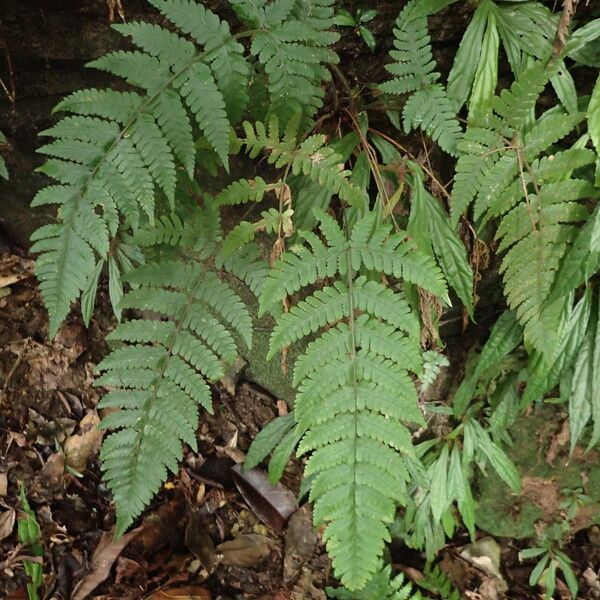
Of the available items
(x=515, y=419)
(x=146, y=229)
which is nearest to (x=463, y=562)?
(x=515, y=419)

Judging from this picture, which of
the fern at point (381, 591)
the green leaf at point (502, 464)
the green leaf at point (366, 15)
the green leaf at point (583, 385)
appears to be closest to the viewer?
the green leaf at point (366, 15)

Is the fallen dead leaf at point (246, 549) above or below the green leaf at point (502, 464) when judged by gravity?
below

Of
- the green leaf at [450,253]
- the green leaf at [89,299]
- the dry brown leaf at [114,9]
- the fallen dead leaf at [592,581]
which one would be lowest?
the fallen dead leaf at [592,581]

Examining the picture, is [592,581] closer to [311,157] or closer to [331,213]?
[331,213]

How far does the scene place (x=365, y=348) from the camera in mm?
1648

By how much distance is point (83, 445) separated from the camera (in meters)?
2.36

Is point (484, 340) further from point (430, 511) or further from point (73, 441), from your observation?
point (73, 441)

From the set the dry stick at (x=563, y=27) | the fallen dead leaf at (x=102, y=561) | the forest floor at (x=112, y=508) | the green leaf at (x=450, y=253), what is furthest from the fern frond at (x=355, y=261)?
the fallen dead leaf at (x=102, y=561)

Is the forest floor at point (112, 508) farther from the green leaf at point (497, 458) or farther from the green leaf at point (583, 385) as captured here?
the green leaf at point (583, 385)

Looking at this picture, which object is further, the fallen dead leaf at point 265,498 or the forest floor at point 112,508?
the fallen dead leaf at point 265,498

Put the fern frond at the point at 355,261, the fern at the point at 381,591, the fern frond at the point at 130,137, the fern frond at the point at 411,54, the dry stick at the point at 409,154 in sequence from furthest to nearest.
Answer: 1. the fern at the point at 381,591
2. the dry stick at the point at 409,154
3. the fern frond at the point at 411,54
4. the fern frond at the point at 355,261
5. the fern frond at the point at 130,137

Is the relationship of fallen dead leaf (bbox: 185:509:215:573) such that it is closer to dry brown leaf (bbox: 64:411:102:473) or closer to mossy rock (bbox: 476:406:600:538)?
dry brown leaf (bbox: 64:411:102:473)

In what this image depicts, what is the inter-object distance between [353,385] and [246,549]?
1181 millimetres

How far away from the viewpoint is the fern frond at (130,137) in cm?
154
